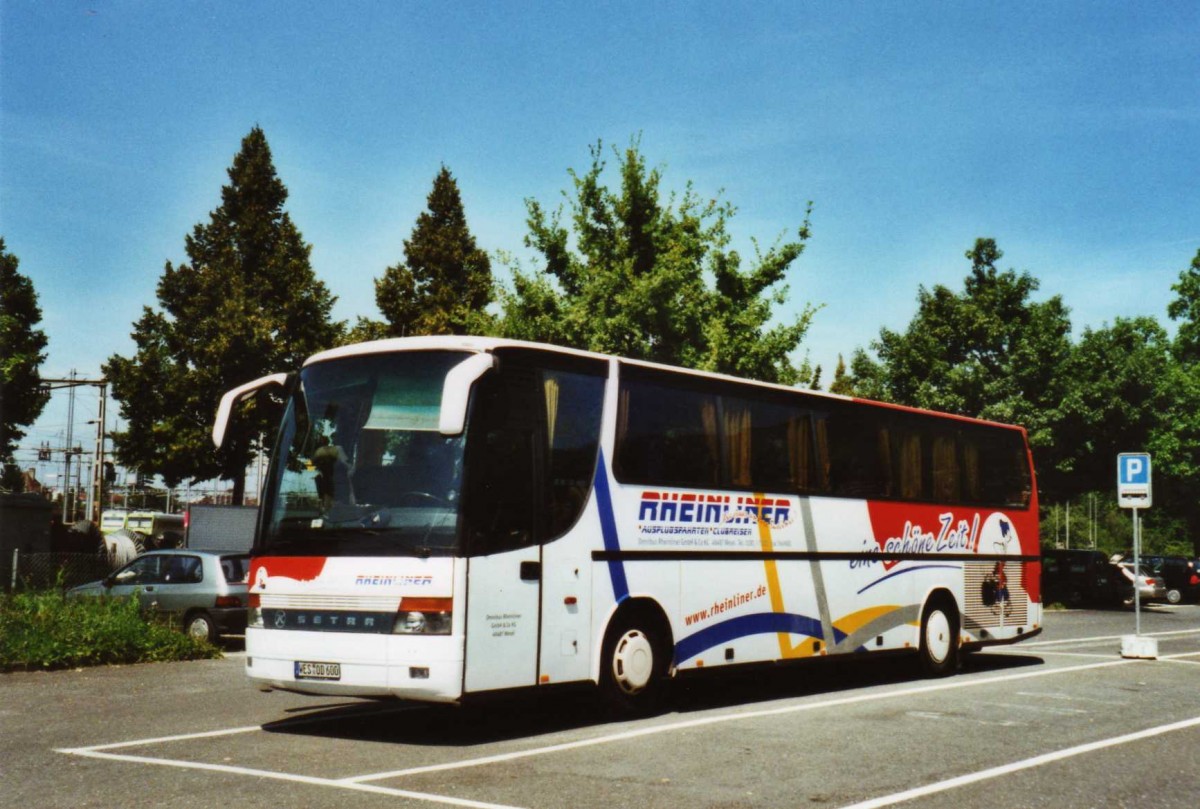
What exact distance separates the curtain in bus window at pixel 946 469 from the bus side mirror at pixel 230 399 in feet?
29.2

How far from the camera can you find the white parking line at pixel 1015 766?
712 cm

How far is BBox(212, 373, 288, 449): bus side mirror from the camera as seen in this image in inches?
401

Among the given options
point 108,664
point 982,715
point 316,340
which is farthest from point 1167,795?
point 316,340

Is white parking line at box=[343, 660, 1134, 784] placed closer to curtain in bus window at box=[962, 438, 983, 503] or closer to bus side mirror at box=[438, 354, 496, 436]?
bus side mirror at box=[438, 354, 496, 436]

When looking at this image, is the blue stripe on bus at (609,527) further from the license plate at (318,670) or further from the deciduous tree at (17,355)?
the deciduous tree at (17,355)

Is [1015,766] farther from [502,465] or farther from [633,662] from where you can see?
[502,465]

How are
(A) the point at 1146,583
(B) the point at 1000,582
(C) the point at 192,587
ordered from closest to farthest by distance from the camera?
(B) the point at 1000,582, (C) the point at 192,587, (A) the point at 1146,583

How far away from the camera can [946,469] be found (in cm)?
1620

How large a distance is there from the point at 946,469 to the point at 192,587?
11.4 metres

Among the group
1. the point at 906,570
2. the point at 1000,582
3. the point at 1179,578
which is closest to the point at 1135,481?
the point at 1000,582

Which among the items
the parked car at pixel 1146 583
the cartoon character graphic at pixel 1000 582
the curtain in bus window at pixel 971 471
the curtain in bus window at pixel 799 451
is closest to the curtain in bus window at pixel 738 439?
the curtain in bus window at pixel 799 451

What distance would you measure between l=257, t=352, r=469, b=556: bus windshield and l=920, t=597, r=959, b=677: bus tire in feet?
27.6

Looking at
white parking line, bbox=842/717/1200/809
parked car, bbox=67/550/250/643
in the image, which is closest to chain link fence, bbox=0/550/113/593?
parked car, bbox=67/550/250/643

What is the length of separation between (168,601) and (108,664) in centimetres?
345
